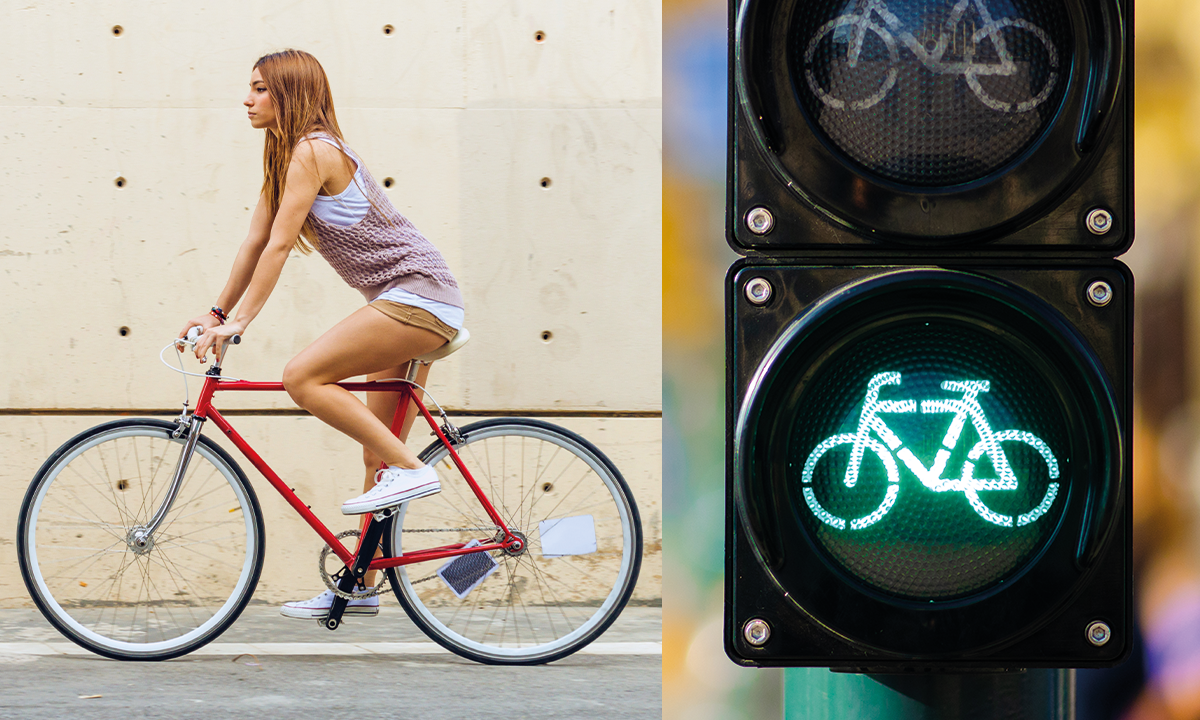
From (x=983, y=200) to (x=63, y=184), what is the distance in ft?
15.2

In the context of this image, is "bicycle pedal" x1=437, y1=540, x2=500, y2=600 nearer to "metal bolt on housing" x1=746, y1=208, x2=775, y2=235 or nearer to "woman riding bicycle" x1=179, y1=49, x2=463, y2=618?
"woman riding bicycle" x1=179, y1=49, x2=463, y2=618

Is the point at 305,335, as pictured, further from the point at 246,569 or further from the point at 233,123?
the point at 246,569

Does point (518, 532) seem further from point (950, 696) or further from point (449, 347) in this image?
point (950, 696)

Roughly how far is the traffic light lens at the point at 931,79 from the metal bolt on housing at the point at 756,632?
0.31 metres

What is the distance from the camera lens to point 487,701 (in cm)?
321

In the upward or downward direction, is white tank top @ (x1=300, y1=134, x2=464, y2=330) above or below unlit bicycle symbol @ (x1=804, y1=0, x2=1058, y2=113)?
above

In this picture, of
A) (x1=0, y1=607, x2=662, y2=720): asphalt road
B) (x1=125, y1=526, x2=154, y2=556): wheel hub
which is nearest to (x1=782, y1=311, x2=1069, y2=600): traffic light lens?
(x1=0, y1=607, x2=662, y2=720): asphalt road

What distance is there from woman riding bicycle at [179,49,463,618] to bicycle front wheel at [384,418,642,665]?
237mm

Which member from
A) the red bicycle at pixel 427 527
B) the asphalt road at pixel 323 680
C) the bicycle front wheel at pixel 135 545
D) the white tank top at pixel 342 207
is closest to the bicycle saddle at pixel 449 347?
the red bicycle at pixel 427 527

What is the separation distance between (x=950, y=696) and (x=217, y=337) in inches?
117

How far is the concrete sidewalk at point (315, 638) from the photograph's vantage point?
3.73m

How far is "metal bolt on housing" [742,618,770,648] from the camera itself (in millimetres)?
760

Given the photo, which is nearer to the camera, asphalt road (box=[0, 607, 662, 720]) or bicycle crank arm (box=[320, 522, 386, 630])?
asphalt road (box=[0, 607, 662, 720])

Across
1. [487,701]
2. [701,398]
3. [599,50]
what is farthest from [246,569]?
[701,398]
